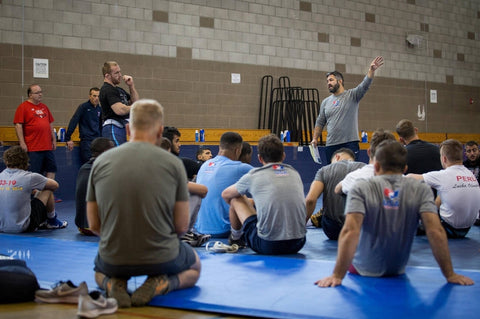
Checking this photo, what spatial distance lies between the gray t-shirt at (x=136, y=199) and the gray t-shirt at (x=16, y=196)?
317 cm

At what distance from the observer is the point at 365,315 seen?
10.4 ft

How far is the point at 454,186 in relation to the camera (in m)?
5.68

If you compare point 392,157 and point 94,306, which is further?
point 392,157

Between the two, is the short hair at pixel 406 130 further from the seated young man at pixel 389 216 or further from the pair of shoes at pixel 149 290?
the pair of shoes at pixel 149 290

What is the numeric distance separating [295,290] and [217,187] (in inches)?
90.8

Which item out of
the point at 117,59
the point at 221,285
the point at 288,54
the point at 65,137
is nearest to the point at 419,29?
the point at 288,54

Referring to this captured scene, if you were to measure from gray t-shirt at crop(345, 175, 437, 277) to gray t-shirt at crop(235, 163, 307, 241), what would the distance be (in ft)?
3.53

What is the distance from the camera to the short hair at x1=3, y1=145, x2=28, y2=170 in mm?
6383

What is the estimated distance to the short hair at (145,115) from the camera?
3432 millimetres

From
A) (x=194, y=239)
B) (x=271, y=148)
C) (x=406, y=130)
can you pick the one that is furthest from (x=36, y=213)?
(x=406, y=130)

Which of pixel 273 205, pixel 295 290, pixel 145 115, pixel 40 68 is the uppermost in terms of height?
pixel 40 68

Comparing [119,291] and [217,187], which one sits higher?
[217,187]

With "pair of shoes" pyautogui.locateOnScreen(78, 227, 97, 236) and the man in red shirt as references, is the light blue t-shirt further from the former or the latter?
the man in red shirt

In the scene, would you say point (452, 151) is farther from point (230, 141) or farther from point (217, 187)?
point (217, 187)
